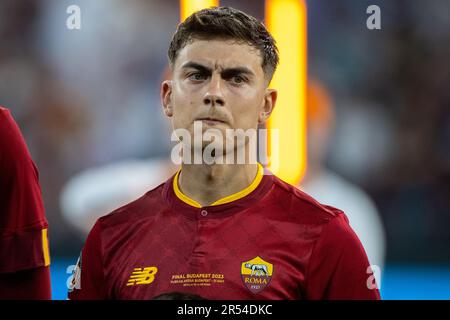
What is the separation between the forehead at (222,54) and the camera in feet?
6.64

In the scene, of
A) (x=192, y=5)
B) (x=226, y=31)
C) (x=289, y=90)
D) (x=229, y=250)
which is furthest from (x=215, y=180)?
(x=192, y=5)

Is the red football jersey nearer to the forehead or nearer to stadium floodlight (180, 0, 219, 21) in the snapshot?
the forehead

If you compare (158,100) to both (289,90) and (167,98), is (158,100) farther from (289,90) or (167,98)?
(167,98)

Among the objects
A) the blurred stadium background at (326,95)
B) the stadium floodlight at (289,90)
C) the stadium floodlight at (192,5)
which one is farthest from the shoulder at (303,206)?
the blurred stadium background at (326,95)

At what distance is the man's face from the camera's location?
6.50ft

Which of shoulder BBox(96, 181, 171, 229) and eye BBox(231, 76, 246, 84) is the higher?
eye BBox(231, 76, 246, 84)

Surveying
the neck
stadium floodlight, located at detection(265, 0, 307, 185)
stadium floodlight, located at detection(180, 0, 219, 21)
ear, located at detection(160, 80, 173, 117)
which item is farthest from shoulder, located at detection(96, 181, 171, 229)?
stadium floodlight, located at detection(180, 0, 219, 21)

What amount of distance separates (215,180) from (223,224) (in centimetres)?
13

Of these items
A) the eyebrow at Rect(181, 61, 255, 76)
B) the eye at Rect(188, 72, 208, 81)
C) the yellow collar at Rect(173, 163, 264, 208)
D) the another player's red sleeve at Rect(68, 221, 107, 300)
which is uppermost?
the eyebrow at Rect(181, 61, 255, 76)

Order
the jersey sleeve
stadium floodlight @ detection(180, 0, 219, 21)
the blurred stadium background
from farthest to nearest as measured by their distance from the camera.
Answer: the blurred stadium background → stadium floodlight @ detection(180, 0, 219, 21) → the jersey sleeve

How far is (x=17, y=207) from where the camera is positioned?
1.88 meters

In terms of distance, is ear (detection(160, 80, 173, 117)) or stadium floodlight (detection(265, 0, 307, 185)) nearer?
ear (detection(160, 80, 173, 117))
